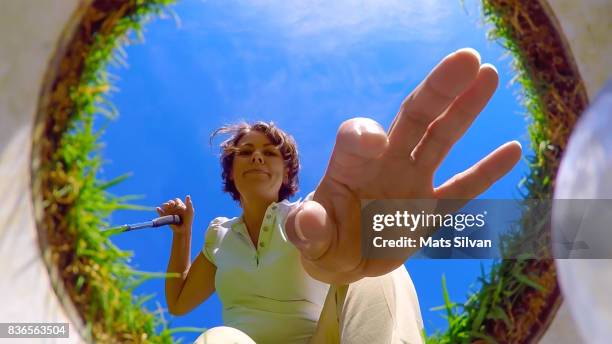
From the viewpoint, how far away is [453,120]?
0.76 m

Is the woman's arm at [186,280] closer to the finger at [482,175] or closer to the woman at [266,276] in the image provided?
the woman at [266,276]

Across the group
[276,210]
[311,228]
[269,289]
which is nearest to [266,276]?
[269,289]

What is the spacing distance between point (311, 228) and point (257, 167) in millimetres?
390

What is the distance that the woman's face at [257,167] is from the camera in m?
1.04

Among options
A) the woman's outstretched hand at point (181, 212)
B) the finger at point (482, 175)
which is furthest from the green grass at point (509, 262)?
the woman's outstretched hand at point (181, 212)

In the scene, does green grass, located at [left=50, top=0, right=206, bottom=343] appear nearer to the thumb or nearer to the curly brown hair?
the thumb

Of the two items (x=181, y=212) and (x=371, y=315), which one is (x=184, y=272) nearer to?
(x=181, y=212)

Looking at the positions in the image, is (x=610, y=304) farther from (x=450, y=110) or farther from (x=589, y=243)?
(x=450, y=110)

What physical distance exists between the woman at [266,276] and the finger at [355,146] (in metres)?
0.09

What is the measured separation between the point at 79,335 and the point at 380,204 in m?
0.38

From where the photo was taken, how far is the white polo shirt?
0.85 metres

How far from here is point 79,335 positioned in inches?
28.7

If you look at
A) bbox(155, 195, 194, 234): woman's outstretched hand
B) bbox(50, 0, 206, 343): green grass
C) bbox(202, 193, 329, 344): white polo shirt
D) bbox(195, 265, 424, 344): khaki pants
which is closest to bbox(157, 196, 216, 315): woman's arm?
Result: bbox(155, 195, 194, 234): woman's outstretched hand

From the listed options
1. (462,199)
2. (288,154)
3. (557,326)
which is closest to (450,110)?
(462,199)
